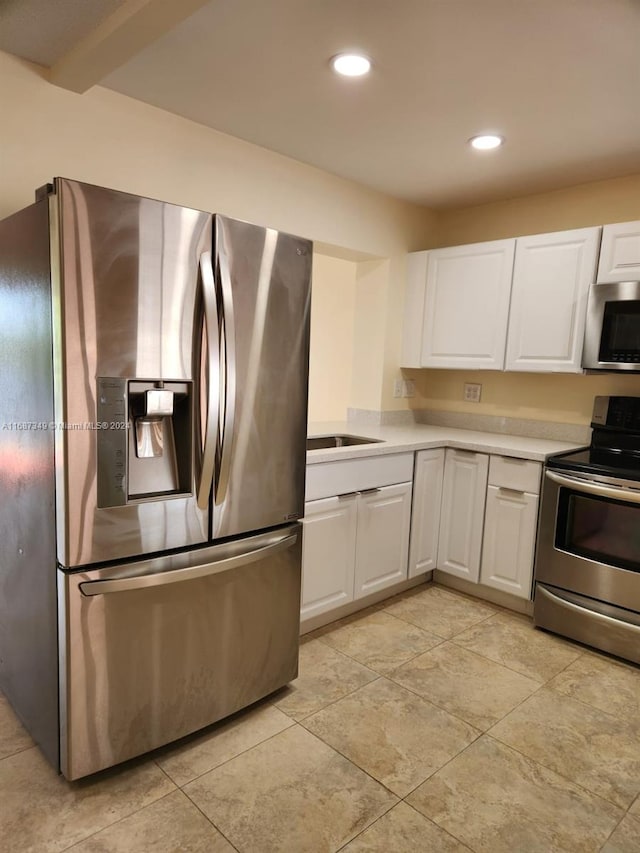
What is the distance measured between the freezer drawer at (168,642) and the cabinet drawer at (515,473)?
1273 mm

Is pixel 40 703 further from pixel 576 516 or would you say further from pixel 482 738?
pixel 576 516

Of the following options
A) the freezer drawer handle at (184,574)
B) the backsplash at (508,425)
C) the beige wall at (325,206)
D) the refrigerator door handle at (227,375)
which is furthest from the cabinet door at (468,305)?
the refrigerator door handle at (227,375)

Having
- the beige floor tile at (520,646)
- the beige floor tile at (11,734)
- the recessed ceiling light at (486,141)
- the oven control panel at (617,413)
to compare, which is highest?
the recessed ceiling light at (486,141)

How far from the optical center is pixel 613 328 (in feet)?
8.54

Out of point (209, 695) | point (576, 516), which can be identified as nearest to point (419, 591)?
point (576, 516)

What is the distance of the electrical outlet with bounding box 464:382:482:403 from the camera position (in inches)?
138

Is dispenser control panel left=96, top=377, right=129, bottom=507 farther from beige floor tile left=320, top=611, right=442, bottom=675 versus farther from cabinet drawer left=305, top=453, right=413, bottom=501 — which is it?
beige floor tile left=320, top=611, right=442, bottom=675

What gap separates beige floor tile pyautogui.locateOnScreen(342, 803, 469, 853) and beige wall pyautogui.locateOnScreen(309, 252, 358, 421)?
95.9 inches

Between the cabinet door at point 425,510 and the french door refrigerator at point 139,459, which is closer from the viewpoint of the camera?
the french door refrigerator at point 139,459

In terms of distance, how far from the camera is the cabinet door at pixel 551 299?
8.95 feet

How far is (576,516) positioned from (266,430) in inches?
63.4

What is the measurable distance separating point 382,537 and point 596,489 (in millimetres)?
1008

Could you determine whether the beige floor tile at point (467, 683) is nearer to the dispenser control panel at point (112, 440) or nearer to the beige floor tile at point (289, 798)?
the beige floor tile at point (289, 798)

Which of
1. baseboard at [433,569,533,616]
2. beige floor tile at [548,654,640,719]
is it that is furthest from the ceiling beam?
baseboard at [433,569,533,616]
